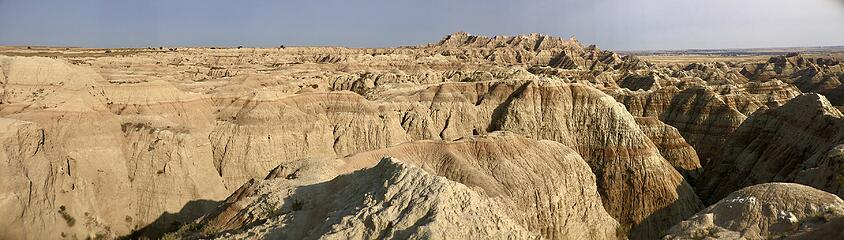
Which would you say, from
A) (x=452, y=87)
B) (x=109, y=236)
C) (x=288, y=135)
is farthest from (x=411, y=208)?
(x=452, y=87)

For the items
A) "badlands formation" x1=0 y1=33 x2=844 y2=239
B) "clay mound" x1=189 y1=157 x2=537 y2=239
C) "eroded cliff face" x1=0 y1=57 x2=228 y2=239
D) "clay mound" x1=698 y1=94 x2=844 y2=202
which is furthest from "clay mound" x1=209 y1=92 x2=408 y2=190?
"clay mound" x1=698 y1=94 x2=844 y2=202

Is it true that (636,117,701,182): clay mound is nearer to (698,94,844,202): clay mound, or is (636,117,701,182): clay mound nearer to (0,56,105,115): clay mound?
(698,94,844,202): clay mound

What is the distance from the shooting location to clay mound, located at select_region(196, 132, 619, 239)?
22281 millimetres

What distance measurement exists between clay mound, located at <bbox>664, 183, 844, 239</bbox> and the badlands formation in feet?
0.24

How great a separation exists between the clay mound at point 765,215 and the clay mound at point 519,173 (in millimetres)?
7074

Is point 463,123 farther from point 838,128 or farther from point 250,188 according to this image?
point 250,188

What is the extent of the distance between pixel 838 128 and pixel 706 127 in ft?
60.2

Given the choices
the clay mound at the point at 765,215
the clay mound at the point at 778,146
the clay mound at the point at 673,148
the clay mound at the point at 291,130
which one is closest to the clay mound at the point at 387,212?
the clay mound at the point at 765,215

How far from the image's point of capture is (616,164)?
35969 mm

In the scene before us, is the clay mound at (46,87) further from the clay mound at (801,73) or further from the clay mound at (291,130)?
the clay mound at (801,73)

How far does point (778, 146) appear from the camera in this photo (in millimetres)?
32188

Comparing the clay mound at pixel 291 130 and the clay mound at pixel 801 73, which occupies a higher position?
the clay mound at pixel 291 130

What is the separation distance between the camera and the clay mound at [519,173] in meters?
22.3

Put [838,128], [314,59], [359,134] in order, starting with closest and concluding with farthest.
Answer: [838,128]
[359,134]
[314,59]
